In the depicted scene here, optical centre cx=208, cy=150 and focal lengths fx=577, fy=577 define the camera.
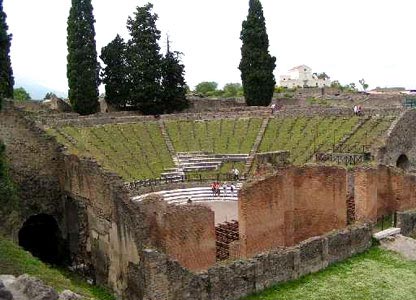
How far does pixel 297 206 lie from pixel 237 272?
6953 mm

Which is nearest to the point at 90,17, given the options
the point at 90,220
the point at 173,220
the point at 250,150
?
the point at 250,150

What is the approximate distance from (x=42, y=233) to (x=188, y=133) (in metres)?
16.7

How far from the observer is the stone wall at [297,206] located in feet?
60.7

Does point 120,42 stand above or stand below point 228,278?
above

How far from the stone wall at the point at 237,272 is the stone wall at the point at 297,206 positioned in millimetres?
2684

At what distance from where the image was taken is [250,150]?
3544cm

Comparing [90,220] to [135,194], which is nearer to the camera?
[90,220]

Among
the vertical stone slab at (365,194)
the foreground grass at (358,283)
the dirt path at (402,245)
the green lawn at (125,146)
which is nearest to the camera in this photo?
the foreground grass at (358,283)

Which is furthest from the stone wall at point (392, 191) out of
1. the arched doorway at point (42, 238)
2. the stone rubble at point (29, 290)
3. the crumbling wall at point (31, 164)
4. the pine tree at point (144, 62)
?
the pine tree at point (144, 62)

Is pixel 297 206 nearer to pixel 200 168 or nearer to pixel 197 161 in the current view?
pixel 200 168

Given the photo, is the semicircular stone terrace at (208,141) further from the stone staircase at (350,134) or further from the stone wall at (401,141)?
the stone wall at (401,141)

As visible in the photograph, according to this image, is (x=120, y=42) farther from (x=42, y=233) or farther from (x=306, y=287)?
(x=306, y=287)

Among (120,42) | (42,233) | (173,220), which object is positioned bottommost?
(42,233)

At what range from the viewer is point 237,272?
46.1ft
